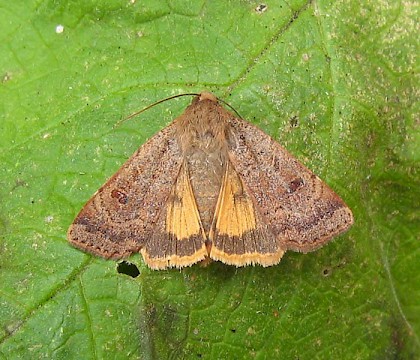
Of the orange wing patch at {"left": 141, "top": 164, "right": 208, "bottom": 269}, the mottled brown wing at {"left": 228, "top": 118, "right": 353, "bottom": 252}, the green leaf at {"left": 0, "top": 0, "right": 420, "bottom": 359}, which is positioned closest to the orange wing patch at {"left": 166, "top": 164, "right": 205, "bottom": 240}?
the orange wing patch at {"left": 141, "top": 164, "right": 208, "bottom": 269}

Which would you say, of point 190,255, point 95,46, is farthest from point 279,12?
point 190,255

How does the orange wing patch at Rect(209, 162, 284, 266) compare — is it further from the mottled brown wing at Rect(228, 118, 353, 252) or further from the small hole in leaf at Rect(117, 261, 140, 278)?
the small hole in leaf at Rect(117, 261, 140, 278)

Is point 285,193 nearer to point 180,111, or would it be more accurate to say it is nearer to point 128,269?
point 180,111

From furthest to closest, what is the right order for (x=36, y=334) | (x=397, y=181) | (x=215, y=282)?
(x=397, y=181)
(x=215, y=282)
(x=36, y=334)

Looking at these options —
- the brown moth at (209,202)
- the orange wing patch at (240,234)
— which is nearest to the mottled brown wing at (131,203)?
the brown moth at (209,202)

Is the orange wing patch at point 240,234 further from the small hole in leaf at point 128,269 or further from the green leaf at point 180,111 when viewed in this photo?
the small hole in leaf at point 128,269

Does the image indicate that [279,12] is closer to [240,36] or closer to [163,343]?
[240,36]
